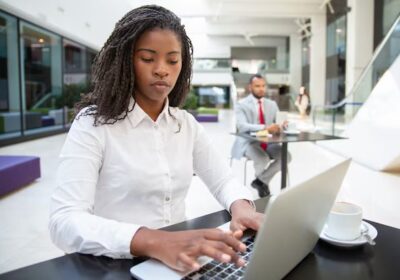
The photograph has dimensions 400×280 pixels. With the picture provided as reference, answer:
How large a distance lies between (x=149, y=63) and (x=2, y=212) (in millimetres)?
2979

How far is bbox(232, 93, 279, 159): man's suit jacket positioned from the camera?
397 centimetres

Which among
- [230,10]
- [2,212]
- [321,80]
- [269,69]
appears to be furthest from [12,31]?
[269,69]

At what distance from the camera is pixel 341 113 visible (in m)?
7.82

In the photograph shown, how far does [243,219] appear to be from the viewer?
36.8 inches

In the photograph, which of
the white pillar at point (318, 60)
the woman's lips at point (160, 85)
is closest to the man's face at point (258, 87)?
the woman's lips at point (160, 85)

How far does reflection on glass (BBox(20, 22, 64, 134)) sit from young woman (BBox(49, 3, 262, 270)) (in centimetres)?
840

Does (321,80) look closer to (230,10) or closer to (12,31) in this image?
(230,10)

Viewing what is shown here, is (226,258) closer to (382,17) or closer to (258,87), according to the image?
(258,87)

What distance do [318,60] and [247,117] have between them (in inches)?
564

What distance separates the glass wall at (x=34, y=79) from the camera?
25.3 feet

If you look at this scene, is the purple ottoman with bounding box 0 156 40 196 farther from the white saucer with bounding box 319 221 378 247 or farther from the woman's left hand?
the white saucer with bounding box 319 221 378 247

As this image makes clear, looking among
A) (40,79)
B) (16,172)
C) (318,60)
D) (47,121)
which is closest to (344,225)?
(16,172)

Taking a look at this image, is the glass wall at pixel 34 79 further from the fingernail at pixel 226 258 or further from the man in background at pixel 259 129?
the fingernail at pixel 226 258

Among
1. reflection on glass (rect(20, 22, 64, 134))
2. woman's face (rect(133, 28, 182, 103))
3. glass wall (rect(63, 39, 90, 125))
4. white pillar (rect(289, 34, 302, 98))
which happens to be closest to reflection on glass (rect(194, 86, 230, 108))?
white pillar (rect(289, 34, 302, 98))
